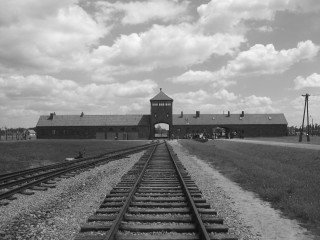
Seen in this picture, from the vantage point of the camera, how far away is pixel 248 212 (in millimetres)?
9195

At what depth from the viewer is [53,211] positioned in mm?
8945

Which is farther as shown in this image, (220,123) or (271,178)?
(220,123)

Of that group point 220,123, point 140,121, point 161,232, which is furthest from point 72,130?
point 161,232

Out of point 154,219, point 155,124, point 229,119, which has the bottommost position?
point 154,219

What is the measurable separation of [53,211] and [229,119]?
96830 millimetres

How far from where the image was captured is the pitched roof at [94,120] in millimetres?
99500

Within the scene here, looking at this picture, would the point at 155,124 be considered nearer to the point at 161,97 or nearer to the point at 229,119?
the point at 161,97

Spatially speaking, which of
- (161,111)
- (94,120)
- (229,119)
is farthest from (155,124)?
(229,119)

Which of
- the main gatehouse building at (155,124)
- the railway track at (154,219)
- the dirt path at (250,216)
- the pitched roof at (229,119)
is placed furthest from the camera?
the pitched roof at (229,119)

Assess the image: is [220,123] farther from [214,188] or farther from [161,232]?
[161,232]

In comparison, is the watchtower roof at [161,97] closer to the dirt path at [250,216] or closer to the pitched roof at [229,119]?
the pitched roof at [229,119]

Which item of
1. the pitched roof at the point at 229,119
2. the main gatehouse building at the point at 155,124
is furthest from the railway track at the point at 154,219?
the pitched roof at the point at 229,119

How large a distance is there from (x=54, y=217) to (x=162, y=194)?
10.9 feet

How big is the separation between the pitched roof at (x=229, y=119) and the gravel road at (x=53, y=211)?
8867 cm
